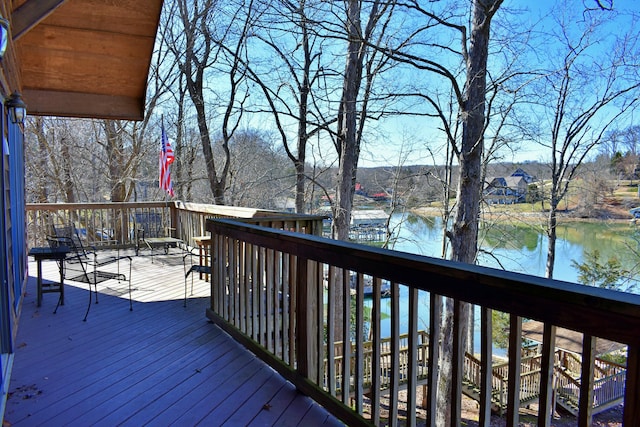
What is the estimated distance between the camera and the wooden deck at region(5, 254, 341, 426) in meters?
2.31

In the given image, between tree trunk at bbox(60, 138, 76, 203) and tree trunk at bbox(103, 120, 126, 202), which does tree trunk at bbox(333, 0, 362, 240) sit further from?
tree trunk at bbox(60, 138, 76, 203)

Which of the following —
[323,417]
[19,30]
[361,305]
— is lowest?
[323,417]

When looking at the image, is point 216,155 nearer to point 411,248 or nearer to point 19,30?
point 411,248

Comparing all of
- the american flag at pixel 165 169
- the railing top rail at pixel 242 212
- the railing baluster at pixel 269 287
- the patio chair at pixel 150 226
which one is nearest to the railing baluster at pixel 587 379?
the railing baluster at pixel 269 287

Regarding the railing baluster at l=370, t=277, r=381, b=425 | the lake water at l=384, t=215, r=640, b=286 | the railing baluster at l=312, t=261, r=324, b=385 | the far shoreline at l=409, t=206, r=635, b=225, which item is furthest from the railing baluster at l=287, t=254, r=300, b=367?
the far shoreline at l=409, t=206, r=635, b=225

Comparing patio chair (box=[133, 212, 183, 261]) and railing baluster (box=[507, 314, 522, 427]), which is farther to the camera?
patio chair (box=[133, 212, 183, 261])

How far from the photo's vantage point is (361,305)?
2.11m

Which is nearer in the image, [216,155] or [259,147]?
[259,147]

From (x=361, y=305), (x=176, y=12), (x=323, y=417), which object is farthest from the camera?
(x=176, y=12)

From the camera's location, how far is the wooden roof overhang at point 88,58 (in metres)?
4.15

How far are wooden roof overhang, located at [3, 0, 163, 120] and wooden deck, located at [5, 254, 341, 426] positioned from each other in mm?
2389

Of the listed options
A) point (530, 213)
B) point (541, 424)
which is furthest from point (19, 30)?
point (530, 213)

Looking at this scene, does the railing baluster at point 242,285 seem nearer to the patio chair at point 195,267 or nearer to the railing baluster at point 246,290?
the railing baluster at point 246,290

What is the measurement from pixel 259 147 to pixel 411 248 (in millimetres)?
7704
